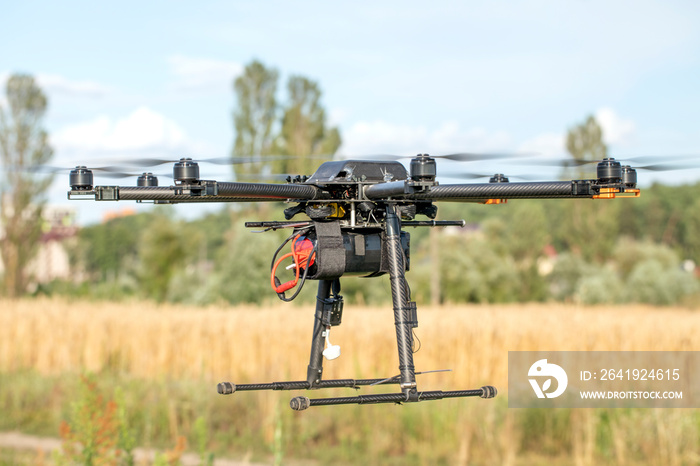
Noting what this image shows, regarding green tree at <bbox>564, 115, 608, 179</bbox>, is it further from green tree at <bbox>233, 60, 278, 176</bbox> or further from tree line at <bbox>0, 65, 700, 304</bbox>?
green tree at <bbox>233, 60, 278, 176</bbox>

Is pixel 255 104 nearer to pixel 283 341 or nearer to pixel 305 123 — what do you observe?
pixel 305 123

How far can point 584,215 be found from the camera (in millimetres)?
46750

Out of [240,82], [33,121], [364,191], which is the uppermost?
[240,82]

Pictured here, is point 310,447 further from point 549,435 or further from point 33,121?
point 33,121

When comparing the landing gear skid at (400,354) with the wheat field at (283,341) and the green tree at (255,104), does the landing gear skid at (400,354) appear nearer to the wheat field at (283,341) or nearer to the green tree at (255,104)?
the wheat field at (283,341)

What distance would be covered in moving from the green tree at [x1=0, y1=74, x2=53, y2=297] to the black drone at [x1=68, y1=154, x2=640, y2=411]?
36.9 metres


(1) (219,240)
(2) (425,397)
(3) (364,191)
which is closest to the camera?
(2) (425,397)

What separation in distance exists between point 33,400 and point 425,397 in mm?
14799

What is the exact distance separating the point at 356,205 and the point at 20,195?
37.9 metres

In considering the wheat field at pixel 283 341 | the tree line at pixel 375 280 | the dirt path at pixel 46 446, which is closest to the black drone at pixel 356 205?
the wheat field at pixel 283 341

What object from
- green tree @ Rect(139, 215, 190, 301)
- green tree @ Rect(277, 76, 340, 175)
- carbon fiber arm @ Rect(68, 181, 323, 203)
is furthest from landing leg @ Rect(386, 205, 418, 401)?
green tree @ Rect(139, 215, 190, 301)

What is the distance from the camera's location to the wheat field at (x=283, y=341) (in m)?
14.5

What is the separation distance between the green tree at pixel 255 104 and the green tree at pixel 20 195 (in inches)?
419

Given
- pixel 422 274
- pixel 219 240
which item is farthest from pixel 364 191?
pixel 219 240
